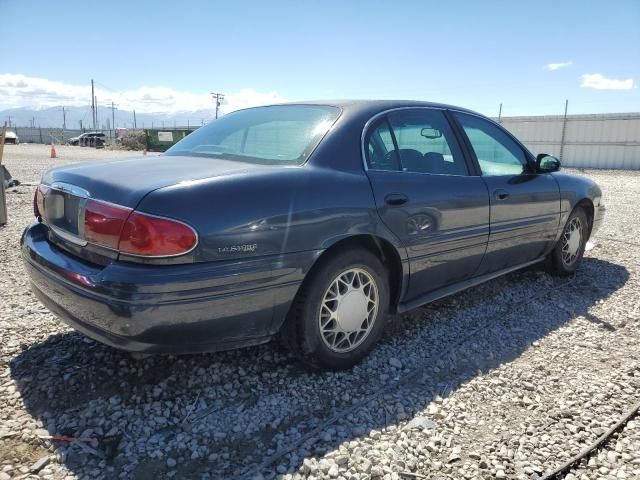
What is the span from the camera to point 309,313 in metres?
2.60

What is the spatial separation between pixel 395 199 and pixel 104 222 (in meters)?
1.57

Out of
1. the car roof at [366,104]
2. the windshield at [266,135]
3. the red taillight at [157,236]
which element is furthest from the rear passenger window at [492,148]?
the red taillight at [157,236]

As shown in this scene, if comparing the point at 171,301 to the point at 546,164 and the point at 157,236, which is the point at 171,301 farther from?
the point at 546,164

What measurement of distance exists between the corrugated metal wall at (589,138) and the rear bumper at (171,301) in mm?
25295

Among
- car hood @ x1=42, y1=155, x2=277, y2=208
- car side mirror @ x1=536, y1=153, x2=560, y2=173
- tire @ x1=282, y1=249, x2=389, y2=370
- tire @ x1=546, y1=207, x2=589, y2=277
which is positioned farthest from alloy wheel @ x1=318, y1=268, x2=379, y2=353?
tire @ x1=546, y1=207, x2=589, y2=277

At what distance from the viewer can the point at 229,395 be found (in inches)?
102

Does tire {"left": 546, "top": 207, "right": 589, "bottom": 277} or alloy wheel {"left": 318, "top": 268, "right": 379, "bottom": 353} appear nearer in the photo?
alloy wheel {"left": 318, "top": 268, "right": 379, "bottom": 353}

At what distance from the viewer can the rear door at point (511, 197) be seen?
3.67 m

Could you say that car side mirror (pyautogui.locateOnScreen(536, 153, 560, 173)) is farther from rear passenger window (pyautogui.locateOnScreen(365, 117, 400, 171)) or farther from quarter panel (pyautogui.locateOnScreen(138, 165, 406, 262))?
quarter panel (pyautogui.locateOnScreen(138, 165, 406, 262))

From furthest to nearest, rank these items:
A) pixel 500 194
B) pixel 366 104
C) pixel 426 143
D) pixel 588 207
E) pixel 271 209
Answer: pixel 588 207 → pixel 500 194 → pixel 426 143 → pixel 366 104 → pixel 271 209

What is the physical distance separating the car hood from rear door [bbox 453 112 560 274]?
190cm

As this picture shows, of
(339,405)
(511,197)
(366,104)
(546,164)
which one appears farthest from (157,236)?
(546,164)

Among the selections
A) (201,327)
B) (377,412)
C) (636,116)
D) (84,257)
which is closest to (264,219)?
(201,327)

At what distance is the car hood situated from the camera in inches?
87.4
